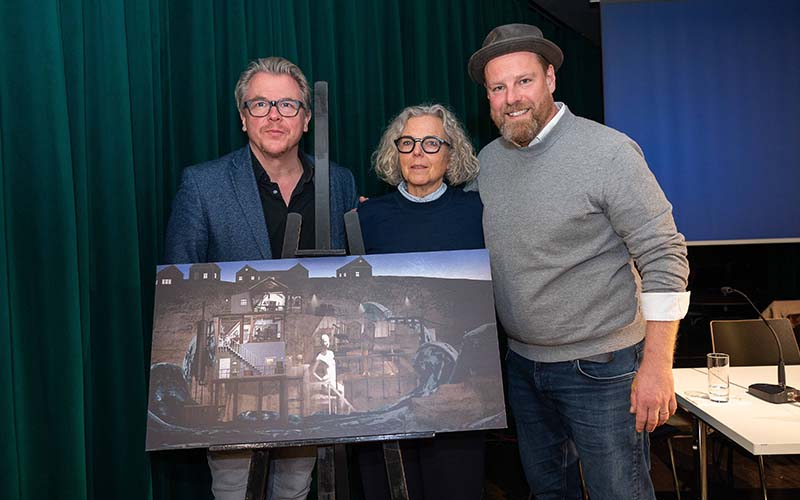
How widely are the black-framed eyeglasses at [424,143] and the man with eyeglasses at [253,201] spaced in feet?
1.07

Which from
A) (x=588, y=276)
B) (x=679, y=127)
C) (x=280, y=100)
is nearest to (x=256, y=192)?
(x=280, y=100)

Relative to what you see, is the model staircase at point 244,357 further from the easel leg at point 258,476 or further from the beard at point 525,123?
the beard at point 525,123

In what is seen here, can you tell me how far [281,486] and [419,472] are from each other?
1.66 ft

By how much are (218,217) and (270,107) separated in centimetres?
37

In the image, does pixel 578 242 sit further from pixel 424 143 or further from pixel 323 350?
pixel 323 350

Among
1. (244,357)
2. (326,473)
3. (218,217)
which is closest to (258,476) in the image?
(326,473)

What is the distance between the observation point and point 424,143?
6.13 feet

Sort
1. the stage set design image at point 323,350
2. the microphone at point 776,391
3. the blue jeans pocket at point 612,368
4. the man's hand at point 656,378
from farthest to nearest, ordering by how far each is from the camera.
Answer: the microphone at point 776,391
the blue jeans pocket at point 612,368
the man's hand at point 656,378
the stage set design image at point 323,350

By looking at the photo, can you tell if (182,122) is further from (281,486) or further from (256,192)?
(281,486)

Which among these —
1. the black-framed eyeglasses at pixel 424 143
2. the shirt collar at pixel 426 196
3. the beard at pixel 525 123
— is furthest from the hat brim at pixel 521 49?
the shirt collar at pixel 426 196

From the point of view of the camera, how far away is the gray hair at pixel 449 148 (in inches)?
76.1

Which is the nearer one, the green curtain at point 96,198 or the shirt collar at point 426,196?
the green curtain at point 96,198

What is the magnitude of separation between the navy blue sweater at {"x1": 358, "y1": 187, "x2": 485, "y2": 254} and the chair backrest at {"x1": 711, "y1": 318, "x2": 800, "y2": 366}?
1.83 meters

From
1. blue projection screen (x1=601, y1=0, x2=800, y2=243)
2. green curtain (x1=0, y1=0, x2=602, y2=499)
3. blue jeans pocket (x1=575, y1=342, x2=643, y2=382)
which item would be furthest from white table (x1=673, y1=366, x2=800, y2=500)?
green curtain (x1=0, y1=0, x2=602, y2=499)
